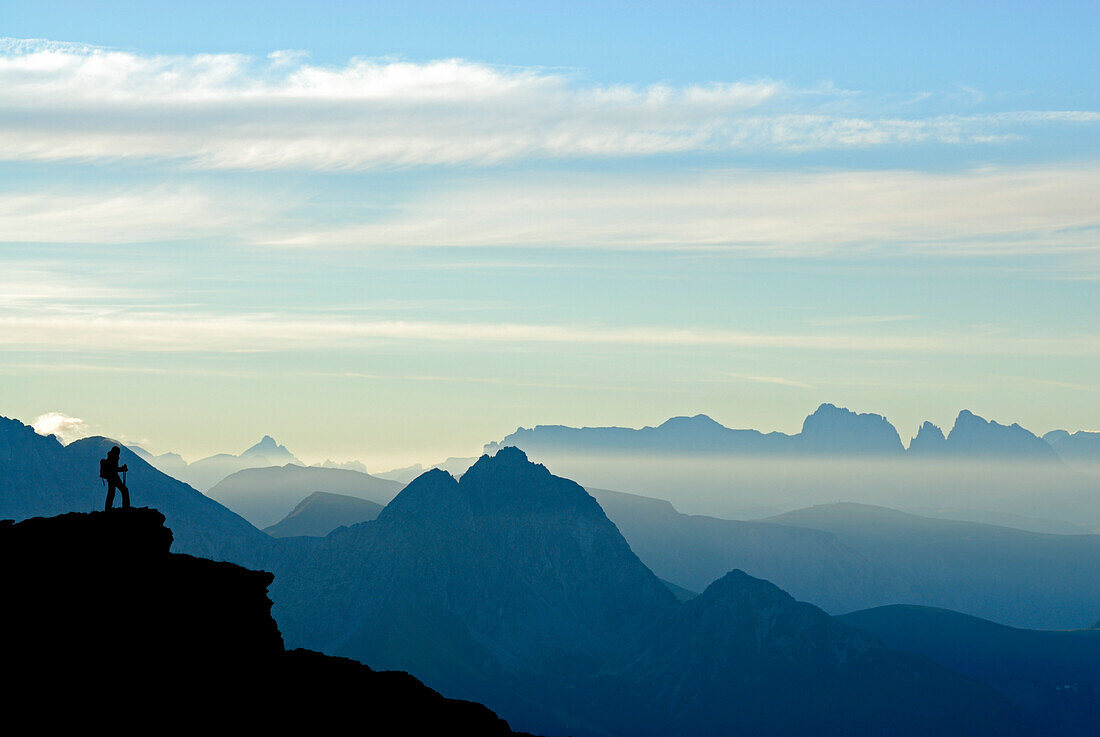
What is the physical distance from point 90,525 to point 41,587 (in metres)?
7.16

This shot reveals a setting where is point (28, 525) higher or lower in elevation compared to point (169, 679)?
higher

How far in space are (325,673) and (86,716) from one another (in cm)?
2935

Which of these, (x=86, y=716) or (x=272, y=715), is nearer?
(x=86, y=716)

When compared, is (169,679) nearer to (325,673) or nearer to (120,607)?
(120,607)

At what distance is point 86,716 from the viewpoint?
81375 millimetres

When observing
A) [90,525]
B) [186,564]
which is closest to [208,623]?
[186,564]

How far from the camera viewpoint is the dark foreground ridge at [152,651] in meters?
83.1

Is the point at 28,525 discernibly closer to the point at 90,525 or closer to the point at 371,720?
the point at 90,525

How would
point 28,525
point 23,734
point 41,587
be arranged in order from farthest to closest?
1. point 28,525
2. point 41,587
3. point 23,734

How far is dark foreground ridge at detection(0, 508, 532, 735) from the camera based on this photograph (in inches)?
3270

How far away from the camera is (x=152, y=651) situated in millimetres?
89938

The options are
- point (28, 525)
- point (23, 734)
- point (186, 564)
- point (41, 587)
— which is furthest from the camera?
point (186, 564)

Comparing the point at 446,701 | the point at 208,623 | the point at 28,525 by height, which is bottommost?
the point at 446,701

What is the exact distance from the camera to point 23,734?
77.5m
